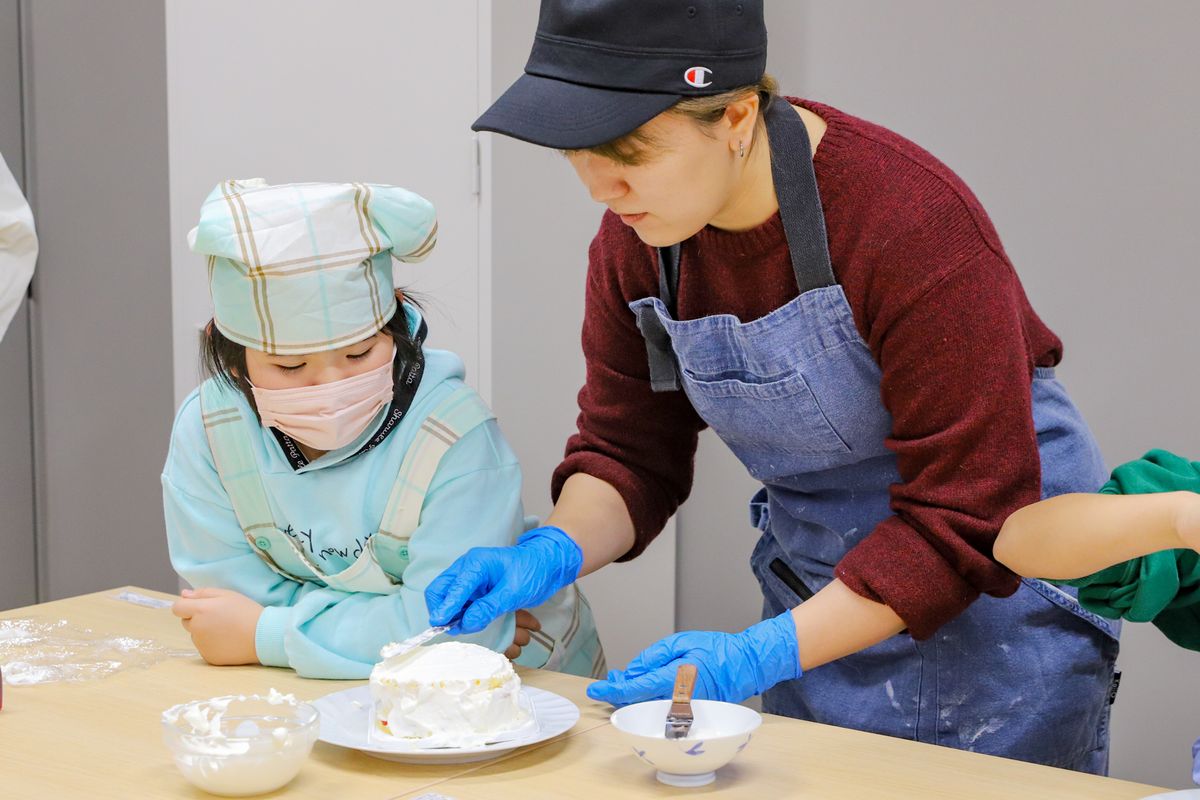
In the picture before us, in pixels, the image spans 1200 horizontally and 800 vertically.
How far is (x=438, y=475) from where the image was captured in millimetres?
1571

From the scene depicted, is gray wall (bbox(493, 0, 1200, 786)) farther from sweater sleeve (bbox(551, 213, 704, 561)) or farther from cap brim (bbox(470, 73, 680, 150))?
cap brim (bbox(470, 73, 680, 150))

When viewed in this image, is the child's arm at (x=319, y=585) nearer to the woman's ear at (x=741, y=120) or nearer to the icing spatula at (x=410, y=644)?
the icing spatula at (x=410, y=644)

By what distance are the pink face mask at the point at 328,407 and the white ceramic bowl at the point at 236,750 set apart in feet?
1.38

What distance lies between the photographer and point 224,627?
1512mm

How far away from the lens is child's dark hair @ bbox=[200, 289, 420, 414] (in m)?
1.60

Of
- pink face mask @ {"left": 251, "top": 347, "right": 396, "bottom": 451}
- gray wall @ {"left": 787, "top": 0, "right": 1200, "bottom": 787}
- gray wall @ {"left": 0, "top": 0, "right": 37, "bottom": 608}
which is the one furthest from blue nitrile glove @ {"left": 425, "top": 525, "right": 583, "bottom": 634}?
gray wall @ {"left": 0, "top": 0, "right": 37, "bottom": 608}

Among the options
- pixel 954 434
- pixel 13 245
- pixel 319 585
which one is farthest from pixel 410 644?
pixel 13 245

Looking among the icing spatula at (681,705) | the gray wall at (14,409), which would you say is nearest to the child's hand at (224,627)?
the icing spatula at (681,705)

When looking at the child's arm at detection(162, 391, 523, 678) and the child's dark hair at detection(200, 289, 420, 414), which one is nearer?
the child's arm at detection(162, 391, 523, 678)

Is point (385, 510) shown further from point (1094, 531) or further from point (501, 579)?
point (1094, 531)

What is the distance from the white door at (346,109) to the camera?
2.84 meters

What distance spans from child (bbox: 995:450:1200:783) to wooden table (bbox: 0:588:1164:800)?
0.17m

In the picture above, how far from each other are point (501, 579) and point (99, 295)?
2217mm

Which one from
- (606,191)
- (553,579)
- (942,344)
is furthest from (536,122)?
(553,579)
